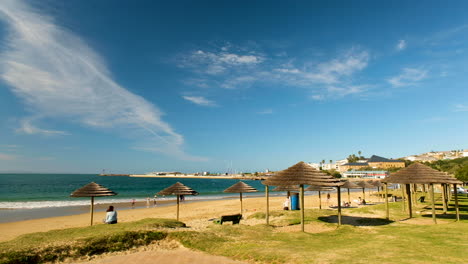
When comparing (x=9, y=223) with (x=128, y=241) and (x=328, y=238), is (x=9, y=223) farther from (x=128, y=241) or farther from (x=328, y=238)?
(x=328, y=238)

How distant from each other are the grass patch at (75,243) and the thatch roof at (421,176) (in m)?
13.0

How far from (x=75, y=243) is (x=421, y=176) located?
651 inches

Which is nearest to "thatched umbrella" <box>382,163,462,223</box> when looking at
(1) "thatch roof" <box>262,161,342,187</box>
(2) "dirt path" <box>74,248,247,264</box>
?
(1) "thatch roof" <box>262,161,342,187</box>

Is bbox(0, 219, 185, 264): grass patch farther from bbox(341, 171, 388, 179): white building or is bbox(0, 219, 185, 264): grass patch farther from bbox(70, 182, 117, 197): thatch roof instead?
bbox(341, 171, 388, 179): white building

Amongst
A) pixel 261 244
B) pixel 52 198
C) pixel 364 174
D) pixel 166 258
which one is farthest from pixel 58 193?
pixel 364 174

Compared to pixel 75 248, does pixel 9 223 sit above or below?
below

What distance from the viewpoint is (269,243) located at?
9258 mm

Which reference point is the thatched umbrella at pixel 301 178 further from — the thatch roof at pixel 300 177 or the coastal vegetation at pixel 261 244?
the coastal vegetation at pixel 261 244

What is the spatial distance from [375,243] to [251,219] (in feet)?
34.1

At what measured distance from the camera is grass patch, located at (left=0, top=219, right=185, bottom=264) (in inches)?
300

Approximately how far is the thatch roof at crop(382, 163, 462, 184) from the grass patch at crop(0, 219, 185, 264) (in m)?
13.0

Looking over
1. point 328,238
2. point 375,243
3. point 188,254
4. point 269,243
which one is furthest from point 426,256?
point 188,254

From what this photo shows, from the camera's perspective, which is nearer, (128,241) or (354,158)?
(128,241)

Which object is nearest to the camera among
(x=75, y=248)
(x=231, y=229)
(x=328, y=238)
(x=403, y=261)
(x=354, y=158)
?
(x=403, y=261)
